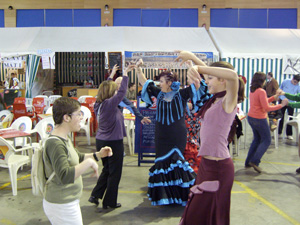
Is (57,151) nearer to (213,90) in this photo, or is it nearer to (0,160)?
(213,90)

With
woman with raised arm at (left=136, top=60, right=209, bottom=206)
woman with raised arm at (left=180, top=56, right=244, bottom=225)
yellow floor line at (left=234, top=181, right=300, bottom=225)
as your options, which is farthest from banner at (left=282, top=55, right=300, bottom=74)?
woman with raised arm at (left=180, top=56, right=244, bottom=225)

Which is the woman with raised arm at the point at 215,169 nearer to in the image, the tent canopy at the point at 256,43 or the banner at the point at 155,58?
the banner at the point at 155,58

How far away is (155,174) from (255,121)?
8.81ft

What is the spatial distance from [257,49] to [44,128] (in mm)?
9187

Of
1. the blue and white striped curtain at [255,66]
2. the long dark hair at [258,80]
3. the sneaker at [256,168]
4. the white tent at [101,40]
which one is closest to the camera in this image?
the long dark hair at [258,80]

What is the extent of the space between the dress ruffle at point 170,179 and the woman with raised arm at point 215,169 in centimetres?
157

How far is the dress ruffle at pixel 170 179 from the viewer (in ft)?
14.1

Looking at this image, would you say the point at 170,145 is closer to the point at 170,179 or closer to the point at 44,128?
the point at 170,179

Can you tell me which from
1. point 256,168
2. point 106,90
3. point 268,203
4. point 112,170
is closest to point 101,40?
point 256,168

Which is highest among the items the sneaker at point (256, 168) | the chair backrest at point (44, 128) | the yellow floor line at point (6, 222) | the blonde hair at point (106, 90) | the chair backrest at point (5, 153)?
the blonde hair at point (106, 90)

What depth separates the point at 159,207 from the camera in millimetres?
4582

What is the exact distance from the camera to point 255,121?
612 centimetres

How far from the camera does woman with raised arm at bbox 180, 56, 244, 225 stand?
257cm

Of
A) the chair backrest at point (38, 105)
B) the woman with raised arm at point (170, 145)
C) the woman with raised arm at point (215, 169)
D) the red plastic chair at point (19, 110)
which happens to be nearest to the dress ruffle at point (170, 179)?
the woman with raised arm at point (170, 145)
